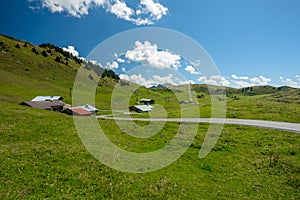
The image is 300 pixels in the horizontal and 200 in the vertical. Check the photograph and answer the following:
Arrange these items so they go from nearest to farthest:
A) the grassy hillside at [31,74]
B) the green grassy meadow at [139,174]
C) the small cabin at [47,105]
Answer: the green grassy meadow at [139,174] → the small cabin at [47,105] → the grassy hillside at [31,74]

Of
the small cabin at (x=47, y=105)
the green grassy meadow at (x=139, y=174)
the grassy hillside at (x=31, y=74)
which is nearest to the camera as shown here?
the green grassy meadow at (x=139, y=174)

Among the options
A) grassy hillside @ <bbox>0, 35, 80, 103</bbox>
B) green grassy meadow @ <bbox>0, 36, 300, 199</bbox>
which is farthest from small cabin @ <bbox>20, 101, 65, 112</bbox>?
green grassy meadow @ <bbox>0, 36, 300, 199</bbox>

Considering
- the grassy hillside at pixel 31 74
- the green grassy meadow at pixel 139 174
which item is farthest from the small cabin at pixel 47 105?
the green grassy meadow at pixel 139 174

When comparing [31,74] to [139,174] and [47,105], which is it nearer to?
[47,105]

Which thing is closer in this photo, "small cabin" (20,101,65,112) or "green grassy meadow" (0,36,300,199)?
"green grassy meadow" (0,36,300,199)

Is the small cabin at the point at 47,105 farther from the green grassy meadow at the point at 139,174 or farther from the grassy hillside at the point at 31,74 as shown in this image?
the green grassy meadow at the point at 139,174

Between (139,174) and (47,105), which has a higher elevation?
(47,105)

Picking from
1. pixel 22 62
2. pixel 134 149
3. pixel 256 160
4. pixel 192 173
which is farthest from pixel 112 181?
pixel 22 62

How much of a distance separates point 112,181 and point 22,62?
621 ft

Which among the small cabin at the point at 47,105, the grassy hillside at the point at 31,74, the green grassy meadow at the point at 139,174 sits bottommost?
the green grassy meadow at the point at 139,174

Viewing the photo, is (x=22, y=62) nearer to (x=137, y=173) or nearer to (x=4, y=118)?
(x=4, y=118)

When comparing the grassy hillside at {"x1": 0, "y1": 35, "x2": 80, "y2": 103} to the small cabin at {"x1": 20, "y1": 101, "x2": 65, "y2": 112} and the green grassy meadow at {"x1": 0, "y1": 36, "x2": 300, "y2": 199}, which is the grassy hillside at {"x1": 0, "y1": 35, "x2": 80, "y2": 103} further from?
the green grassy meadow at {"x1": 0, "y1": 36, "x2": 300, "y2": 199}

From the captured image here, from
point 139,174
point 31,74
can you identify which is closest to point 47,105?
point 31,74

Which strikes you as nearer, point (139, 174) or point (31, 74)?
point (139, 174)
